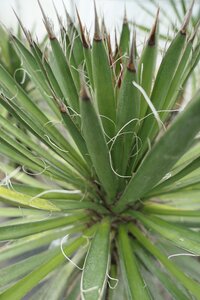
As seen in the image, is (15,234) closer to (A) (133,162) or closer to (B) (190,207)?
(A) (133,162)

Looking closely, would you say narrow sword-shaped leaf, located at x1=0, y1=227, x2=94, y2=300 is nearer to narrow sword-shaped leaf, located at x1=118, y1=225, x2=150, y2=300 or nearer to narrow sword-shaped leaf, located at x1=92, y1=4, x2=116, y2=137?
narrow sword-shaped leaf, located at x1=118, y1=225, x2=150, y2=300

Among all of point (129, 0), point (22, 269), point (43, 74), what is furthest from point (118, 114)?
point (129, 0)

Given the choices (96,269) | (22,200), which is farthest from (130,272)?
(22,200)

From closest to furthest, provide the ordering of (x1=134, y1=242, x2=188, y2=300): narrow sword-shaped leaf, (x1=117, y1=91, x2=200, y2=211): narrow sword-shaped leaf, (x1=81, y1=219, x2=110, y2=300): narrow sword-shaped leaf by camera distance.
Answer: (x1=117, y1=91, x2=200, y2=211): narrow sword-shaped leaf
(x1=81, y1=219, x2=110, y2=300): narrow sword-shaped leaf
(x1=134, y1=242, x2=188, y2=300): narrow sword-shaped leaf

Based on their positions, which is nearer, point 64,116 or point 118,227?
point 64,116

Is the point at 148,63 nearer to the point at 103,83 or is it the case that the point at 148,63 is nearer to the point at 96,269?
the point at 103,83

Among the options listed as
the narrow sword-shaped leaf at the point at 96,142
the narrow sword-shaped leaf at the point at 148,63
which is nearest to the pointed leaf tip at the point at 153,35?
the narrow sword-shaped leaf at the point at 148,63

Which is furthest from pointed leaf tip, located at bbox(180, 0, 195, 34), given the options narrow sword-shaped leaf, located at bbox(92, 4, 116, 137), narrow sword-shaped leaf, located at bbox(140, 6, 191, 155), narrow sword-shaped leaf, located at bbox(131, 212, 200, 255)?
narrow sword-shaped leaf, located at bbox(131, 212, 200, 255)

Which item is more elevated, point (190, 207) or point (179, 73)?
point (179, 73)
